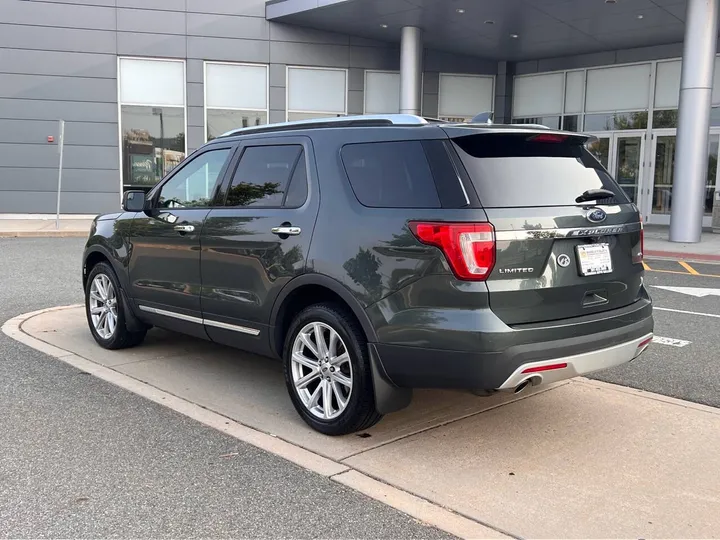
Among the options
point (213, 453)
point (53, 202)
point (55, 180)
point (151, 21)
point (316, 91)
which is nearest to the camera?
point (213, 453)

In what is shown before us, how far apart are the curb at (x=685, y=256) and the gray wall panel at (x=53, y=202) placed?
15687 mm

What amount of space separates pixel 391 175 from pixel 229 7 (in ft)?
64.7

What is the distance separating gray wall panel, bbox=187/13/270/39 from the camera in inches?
850

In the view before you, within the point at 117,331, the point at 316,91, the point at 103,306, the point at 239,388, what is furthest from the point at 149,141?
the point at 239,388

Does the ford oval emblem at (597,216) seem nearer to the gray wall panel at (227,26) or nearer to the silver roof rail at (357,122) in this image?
the silver roof rail at (357,122)

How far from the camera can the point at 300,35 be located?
22172 millimetres

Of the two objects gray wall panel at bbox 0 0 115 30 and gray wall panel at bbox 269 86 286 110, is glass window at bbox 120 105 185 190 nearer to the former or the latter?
gray wall panel at bbox 0 0 115 30

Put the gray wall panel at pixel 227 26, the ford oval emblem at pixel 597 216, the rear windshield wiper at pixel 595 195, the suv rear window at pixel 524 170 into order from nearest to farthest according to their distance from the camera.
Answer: the suv rear window at pixel 524 170, the ford oval emblem at pixel 597 216, the rear windshield wiper at pixel 595 195, the gray wall panel at pixel 227 26

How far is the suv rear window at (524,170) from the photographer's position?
3.71m

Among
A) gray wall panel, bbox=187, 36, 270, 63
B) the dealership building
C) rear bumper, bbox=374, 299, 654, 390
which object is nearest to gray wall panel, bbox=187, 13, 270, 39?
the dealership building

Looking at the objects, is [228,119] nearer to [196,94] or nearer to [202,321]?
[196,94]

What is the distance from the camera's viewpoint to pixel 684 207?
1590 centimetres

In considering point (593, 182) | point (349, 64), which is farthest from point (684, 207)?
point (593, 182)

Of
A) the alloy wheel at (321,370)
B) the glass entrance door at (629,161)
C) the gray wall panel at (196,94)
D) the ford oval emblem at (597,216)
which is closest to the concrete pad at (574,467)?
the alloy wheel at (321,370)
